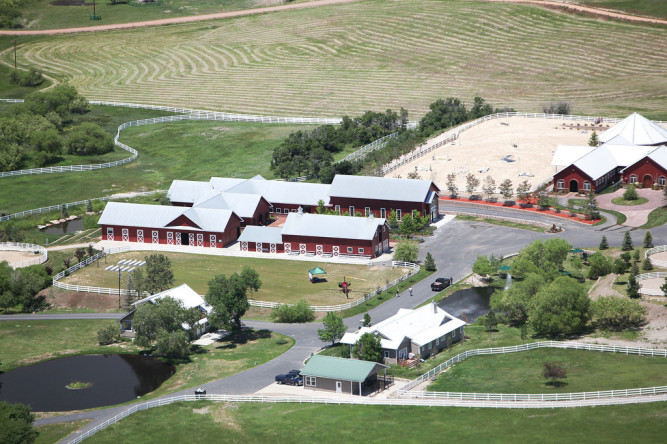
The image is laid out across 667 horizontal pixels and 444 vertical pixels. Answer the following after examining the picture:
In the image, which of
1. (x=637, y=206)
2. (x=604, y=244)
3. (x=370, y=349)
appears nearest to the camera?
(x=370, y=349)

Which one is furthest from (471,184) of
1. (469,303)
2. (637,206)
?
(469,303)

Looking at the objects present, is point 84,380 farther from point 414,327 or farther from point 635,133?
point 635,133

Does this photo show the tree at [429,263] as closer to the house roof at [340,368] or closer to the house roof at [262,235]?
the house roof at [262,235]

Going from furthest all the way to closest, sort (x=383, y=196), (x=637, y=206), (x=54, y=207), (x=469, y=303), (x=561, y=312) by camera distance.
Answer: (x=54, y=207), (x=383, y=196), (x=637, y=206), (x=469, y=303), (x=561, y=312)

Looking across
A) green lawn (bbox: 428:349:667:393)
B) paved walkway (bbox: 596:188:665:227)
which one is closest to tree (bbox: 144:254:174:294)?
green lawn (bbox: 428:349:667:393)

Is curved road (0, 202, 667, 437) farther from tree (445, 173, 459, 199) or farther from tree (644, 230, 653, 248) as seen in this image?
tree (445, 173, 459, 199)

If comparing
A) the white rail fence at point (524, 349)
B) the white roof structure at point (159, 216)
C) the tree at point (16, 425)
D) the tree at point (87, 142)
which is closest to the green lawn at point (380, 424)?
the tree at point (16, 425)
